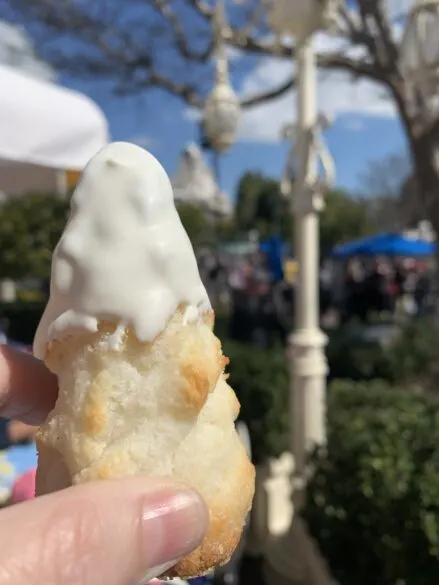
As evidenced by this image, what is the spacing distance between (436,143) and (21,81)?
3.82 meters

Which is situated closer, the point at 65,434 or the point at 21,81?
the point at 65,434

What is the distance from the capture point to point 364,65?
22.0 feet

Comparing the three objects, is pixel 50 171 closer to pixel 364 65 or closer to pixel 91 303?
pixel 91 303

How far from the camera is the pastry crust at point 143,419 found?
113 centimetres

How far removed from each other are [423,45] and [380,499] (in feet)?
8.26

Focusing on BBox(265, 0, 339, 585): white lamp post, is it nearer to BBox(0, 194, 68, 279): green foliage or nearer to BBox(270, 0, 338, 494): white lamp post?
BBox(270, 0, 338, 494): white lamp post

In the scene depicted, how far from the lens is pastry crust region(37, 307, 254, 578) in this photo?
3.70ft

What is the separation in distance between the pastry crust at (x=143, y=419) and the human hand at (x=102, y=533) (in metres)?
0.08

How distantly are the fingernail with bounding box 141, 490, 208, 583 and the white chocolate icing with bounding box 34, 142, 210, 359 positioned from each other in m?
0.28

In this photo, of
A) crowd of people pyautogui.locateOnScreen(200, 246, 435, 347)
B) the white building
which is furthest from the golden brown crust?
crowd of people pyautogui.locateOnScreen(200, 246, 435, 347)

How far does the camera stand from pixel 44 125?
337 cm

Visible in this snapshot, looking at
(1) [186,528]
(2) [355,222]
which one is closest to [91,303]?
(1) [186,528]

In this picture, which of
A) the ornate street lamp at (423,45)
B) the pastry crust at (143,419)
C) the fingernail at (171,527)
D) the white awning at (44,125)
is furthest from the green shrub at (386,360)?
the fingernail at (171,527)

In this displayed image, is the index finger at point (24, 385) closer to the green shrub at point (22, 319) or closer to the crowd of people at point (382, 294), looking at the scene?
the green shrub at point (22, 319)
